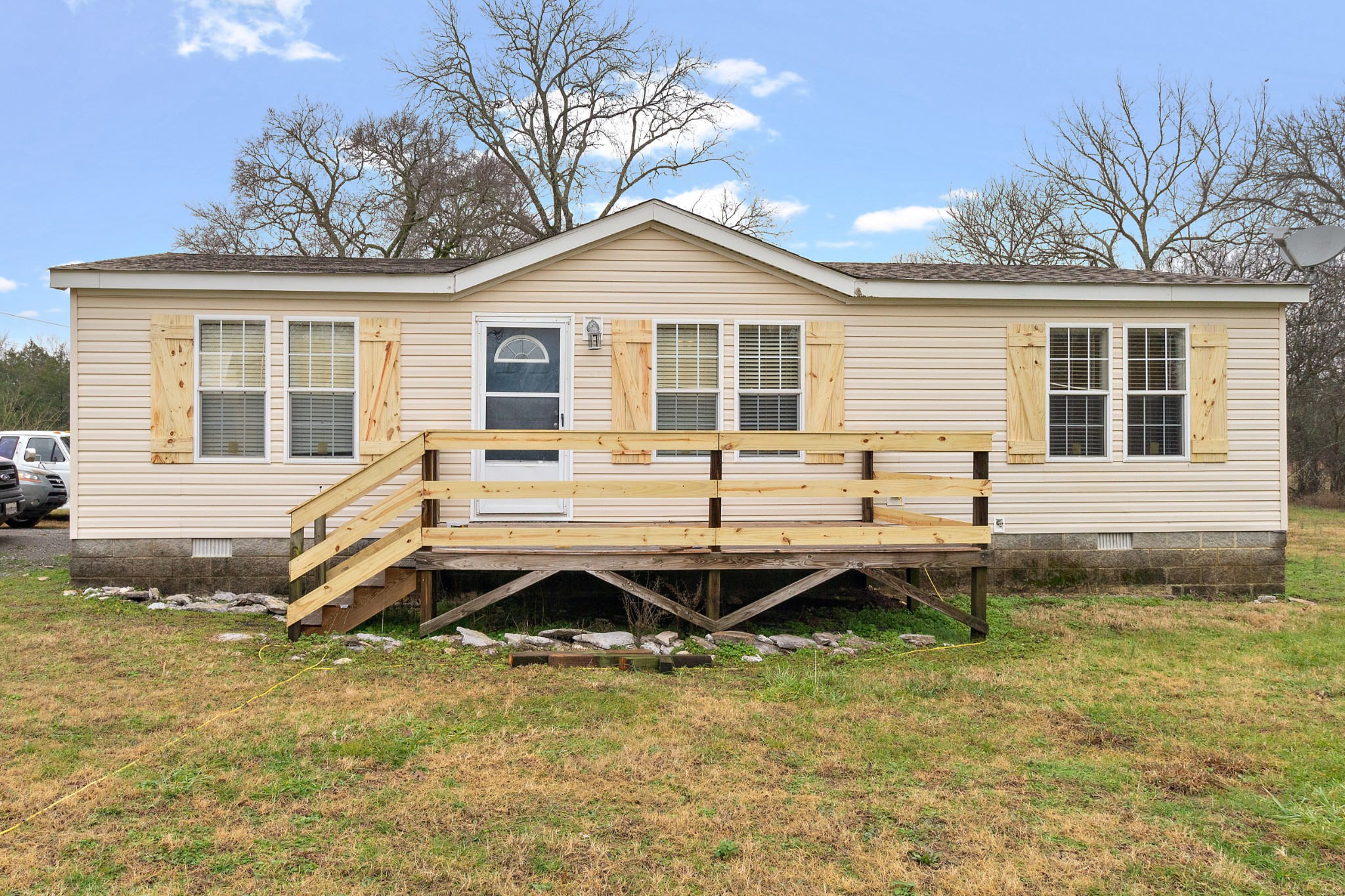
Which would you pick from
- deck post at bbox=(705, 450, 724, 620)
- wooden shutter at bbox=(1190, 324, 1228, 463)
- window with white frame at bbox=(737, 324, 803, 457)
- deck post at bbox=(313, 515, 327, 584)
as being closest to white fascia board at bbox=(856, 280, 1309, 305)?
wooden shutter at bbox=(1190, 324, 1228, 463)

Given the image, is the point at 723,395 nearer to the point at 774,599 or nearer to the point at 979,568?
the point at 774,599

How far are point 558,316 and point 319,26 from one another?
9024 millimetres

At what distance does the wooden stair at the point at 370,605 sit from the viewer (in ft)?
23.7

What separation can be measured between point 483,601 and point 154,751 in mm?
2744

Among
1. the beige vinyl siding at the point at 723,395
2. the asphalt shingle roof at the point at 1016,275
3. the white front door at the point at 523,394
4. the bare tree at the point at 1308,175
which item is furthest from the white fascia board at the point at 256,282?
the bare tree at the point at 1308,175

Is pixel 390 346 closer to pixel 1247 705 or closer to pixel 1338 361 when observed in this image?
pixel 1247 705

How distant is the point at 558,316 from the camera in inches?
348

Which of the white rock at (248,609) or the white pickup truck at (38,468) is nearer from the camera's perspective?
the white rock at (248,609)

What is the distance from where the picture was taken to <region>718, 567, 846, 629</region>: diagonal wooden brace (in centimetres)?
706

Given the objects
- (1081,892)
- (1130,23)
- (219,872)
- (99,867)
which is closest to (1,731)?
(99,867)

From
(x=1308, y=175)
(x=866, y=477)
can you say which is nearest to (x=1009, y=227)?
(x=1308, y=175)

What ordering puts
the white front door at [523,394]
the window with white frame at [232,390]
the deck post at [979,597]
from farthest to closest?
1. the white front door at [523,394]
2. the window with white frame at [232,390]
3. the deck post at [979,597]

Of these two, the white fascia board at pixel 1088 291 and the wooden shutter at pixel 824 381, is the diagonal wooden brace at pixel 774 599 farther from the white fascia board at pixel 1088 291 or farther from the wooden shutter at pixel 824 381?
the white fascia board at pixel 1088 291

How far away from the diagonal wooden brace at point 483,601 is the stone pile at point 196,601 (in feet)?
6.38
